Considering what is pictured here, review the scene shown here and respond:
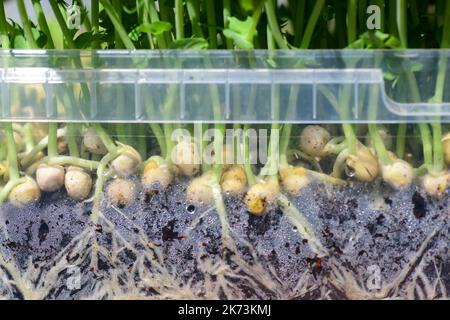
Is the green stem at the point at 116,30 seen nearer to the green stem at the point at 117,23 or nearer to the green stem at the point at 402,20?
the green stem at the point at 117,23

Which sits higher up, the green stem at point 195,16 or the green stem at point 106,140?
the green stem at point 195,16

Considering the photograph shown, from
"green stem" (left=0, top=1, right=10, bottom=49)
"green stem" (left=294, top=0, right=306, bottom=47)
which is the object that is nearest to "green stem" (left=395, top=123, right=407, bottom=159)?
"green stem" (left=294, top=0, right=306, bottom=47)

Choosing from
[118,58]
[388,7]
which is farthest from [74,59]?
[388,7]

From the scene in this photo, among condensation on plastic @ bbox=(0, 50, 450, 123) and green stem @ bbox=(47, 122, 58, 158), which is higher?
condensation on plastic @ bbox=(0, 50, 450, 123)

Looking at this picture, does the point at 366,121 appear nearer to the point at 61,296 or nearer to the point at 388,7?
the point at 388,7

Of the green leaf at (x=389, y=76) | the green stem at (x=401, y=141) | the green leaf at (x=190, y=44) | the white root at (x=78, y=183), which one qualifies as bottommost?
the white root at (x=78, y=183)

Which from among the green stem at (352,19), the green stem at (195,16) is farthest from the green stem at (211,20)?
the green stem at (352,19)

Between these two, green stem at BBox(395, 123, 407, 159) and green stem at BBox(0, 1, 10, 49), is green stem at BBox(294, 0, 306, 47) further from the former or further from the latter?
green stem at BBox(0, 1, 10, 49)
